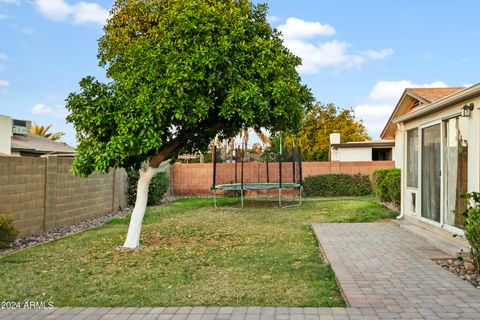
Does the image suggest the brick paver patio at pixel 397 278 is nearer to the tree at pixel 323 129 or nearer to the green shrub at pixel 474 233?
the green shrub at pixel 474 233

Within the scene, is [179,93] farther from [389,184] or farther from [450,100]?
[389,184]

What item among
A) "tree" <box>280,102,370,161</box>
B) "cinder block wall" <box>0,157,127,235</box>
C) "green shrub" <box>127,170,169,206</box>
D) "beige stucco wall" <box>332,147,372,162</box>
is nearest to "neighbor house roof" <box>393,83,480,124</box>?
"cinder block wall" <box>0,157,127,235</box>

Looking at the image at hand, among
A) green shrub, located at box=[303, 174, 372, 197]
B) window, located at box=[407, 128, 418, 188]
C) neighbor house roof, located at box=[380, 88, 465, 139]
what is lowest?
green shrub, located at box=[303, 174, 372, 197]

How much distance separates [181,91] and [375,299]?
3.95 m

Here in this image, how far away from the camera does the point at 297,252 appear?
6934 millimetres

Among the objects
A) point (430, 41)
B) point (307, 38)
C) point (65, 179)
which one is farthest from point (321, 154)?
point (65, 179)

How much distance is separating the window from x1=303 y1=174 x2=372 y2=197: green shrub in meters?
9.41

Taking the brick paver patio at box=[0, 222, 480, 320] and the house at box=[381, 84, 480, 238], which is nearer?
the brick paver patio at box=[0, 222, 480, 320]

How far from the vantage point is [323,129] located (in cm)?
3394

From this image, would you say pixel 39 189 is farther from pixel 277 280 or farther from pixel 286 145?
pixel 286 145

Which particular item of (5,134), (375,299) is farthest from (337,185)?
(375,299)

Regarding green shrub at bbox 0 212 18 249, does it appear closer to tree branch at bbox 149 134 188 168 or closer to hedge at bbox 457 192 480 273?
tree branch at bbox 149 134 188 168

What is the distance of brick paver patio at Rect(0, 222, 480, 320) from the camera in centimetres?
388

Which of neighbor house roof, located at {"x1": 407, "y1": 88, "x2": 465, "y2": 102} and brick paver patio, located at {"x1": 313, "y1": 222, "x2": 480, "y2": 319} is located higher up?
neighbor house roof, located at {"x1": 407, "y1": 88, "x2": 465, "y2": 102}
